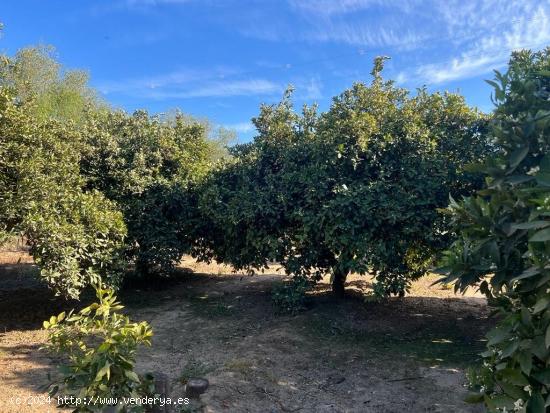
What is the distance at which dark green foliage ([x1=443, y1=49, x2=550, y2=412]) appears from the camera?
1.93 meters

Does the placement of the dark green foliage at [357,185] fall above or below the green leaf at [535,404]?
above

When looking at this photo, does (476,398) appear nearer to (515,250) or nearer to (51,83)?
(515,250)

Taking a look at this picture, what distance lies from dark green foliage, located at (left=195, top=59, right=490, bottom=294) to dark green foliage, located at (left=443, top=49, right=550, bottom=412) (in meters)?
3.11

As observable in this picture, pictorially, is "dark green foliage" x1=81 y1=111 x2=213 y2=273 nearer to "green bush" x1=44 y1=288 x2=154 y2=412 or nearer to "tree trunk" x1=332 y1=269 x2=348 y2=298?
"tree trunk" x1=332 y1=269 x2=348 y2=298

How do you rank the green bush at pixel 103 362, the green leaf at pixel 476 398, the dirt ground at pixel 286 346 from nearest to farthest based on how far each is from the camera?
the green leaf at pixel 476 398, the green bush at pixel 103 362, the dirt ground at pixel 286 346

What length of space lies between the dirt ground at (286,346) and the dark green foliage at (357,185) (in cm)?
98

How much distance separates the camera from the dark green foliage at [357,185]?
6.29m

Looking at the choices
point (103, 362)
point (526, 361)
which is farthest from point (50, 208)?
point (526, 361)

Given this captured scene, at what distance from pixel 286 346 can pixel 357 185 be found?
8.84 feet

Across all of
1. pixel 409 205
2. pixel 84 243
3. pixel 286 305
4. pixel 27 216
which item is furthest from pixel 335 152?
pixel 27 216

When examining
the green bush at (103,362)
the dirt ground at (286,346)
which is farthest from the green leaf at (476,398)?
the dirt ground at (286,346)

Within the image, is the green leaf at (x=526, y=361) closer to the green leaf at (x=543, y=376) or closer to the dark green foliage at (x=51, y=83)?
the green leaf at (x=543, y=376)

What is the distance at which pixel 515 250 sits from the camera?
2.50 metres

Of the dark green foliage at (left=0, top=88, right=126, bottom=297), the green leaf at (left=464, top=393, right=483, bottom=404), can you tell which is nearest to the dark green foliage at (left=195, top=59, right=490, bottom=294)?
the dark green foliage at (left=0, top=88, right=126, bottom=297)
